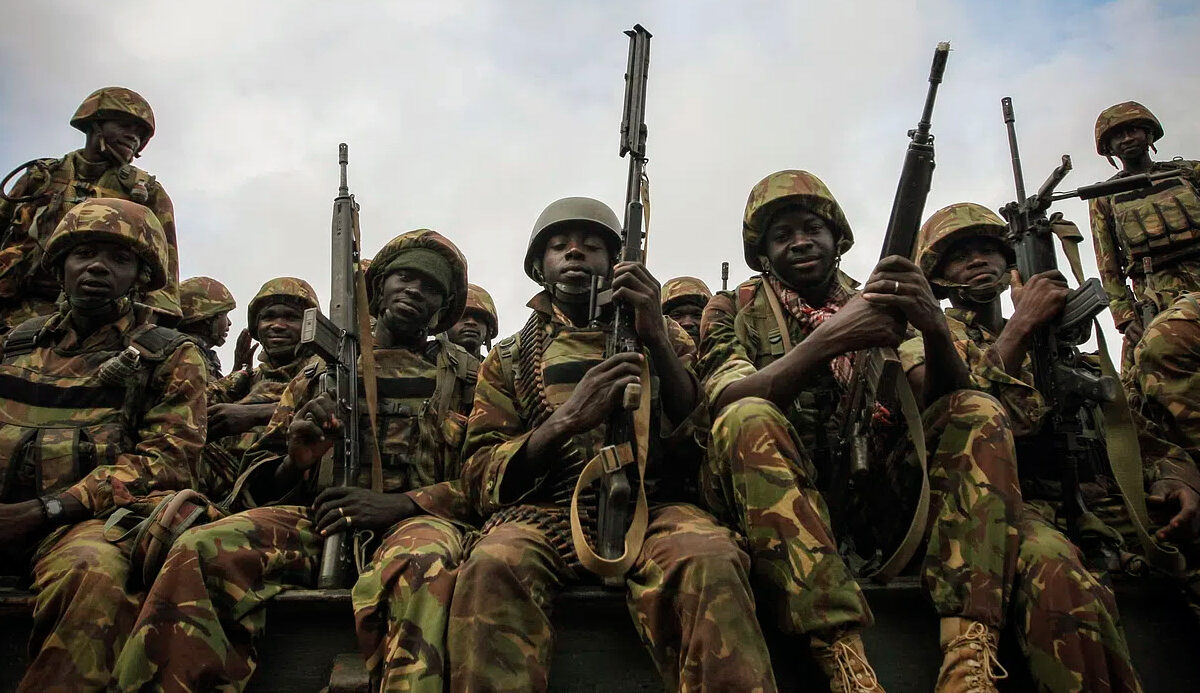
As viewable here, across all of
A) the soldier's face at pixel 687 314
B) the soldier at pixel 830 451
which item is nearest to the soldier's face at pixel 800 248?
the soldier at pixel 830 451

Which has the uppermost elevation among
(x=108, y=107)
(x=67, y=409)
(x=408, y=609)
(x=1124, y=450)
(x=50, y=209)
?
(x=108, y=107)

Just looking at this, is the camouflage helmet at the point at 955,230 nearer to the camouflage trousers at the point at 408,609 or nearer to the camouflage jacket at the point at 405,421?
the camouflage jacket at the point at 405,421

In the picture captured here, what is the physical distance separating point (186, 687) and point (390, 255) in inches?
125

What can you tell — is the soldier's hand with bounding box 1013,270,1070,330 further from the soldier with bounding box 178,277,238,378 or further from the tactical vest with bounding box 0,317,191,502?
the soldier with bounding box 178,277,238,378

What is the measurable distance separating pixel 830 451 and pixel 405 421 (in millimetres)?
2553

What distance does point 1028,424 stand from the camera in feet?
16.3

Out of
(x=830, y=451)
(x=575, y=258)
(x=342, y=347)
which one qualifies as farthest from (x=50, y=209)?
(x=830, y=451)

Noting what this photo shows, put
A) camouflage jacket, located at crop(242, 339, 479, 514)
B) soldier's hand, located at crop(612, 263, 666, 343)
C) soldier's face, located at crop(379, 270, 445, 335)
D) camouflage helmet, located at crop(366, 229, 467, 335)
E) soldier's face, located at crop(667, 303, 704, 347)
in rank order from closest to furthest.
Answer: soldier's hand, located at crop(612, 263, 666, 343) → camouflage jacket, located at crop(242, 339, 479, 514) → soldier's face, located at crop(379, 270, 445, 335) → camouflage helmet, located at crop(366, 229, 467, 335) → soldier's face, located at crop(667, 303, 704, 347)

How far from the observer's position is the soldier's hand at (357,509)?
461 cm

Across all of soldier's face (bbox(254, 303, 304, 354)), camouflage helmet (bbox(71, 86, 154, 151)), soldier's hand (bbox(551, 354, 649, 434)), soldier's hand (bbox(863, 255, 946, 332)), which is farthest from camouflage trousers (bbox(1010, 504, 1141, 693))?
camouflage helmet (bbox(71, 86, 154, 151))

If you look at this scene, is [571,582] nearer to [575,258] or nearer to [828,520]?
[828,520]

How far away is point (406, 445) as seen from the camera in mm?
5445

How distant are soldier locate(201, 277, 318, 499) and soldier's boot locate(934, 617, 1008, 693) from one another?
15.3 ft

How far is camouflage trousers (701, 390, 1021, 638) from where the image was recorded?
3584mm
